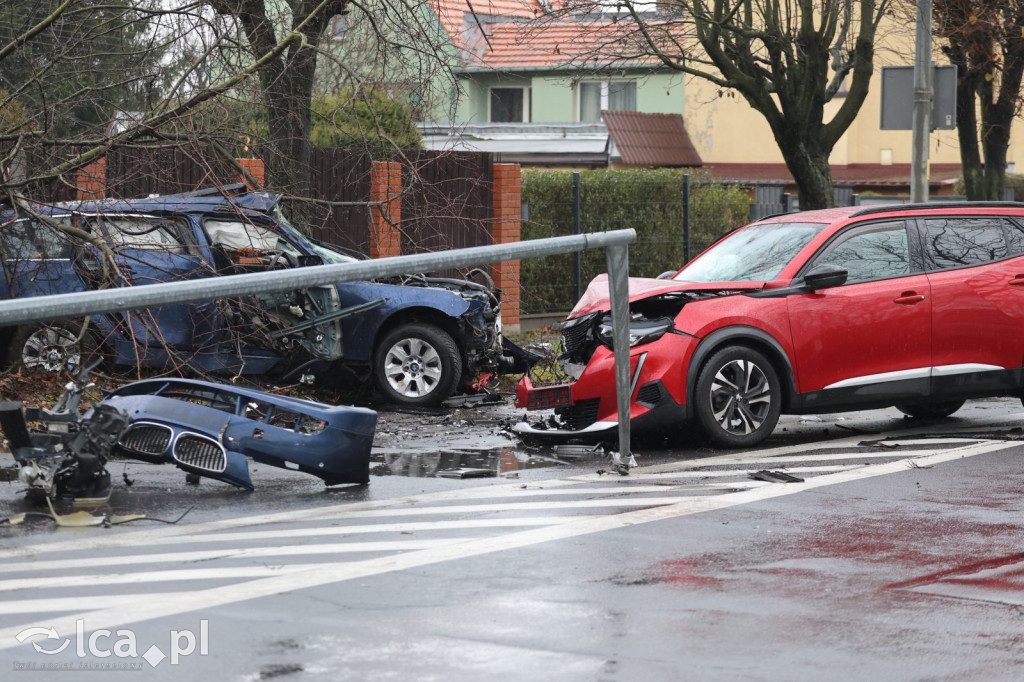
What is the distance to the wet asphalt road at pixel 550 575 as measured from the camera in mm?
4672

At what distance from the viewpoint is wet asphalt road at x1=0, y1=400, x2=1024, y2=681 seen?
4.67 metres

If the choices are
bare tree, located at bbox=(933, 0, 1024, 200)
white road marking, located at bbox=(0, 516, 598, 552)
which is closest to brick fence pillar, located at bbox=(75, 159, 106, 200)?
white road marking, located at bbox=(0, 516, 598, 552)

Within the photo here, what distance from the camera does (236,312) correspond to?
11852mm

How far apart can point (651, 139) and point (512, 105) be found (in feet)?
16.0

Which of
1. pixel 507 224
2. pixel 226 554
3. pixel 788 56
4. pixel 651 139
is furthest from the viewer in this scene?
pixel 651 139

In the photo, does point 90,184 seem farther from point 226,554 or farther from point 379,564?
point 379,564

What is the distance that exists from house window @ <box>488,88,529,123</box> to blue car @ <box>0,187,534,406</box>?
2813cm

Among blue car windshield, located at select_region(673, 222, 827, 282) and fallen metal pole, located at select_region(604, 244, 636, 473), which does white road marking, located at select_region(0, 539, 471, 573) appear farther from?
blue car windshield, located at select_region(673, 222, 827, 282)

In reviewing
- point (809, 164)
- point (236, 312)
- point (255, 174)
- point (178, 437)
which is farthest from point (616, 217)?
point (178, 437)

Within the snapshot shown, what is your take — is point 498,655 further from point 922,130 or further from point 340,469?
point 922,130

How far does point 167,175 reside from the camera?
39.7ft

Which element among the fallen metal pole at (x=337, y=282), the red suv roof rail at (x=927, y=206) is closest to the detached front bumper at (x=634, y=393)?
the fallen metal pole at (x=337, y=282)

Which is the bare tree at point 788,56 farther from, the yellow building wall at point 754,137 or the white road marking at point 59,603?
the yellow building wall at point 754,137

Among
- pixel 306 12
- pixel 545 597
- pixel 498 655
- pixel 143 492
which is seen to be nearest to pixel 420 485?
pixel 143 492
